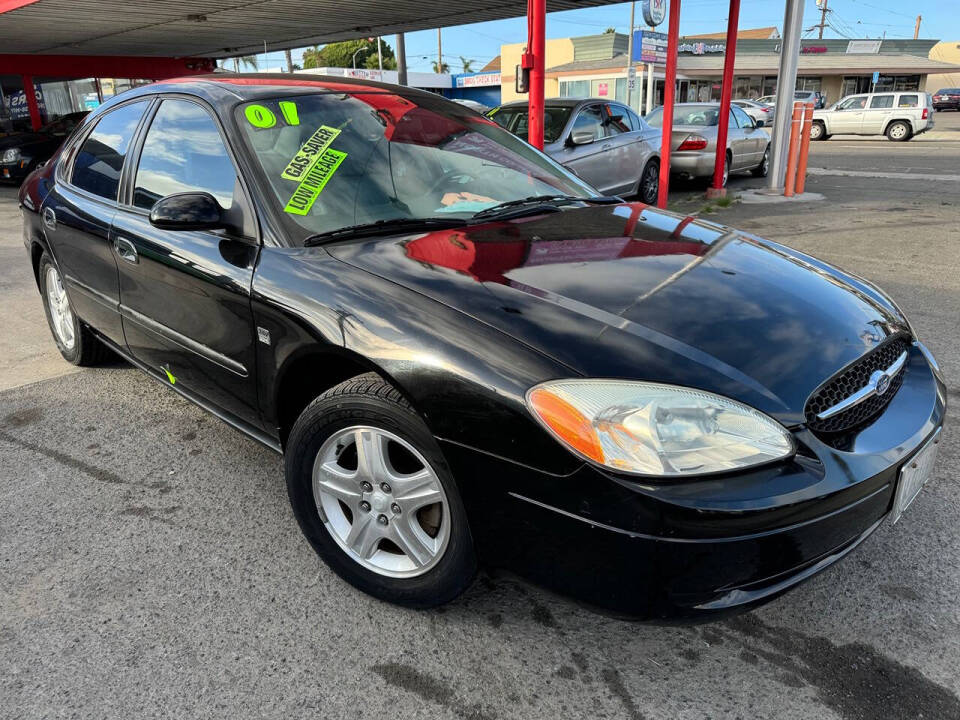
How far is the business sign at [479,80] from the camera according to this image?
2080 inches

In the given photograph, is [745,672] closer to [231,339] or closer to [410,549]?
[410,549]

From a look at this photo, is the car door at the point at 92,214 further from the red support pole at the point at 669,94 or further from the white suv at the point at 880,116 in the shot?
the white suv at the point at 880,116

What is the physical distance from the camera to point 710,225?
3057 millimetres

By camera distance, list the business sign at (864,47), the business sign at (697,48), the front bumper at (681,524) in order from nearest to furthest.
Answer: the front bumper at (681,524) < the business sign at (697,48) < the business sign at (864,47)

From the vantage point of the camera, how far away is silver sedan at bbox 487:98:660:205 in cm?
886

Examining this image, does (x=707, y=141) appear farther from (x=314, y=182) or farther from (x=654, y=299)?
(x=654, y=299)

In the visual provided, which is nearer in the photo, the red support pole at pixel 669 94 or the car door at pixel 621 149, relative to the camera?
the red support pole at pixel 669 94

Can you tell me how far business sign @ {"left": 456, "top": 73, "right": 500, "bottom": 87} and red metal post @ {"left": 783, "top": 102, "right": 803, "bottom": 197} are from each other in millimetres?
45008

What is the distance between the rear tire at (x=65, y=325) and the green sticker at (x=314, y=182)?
6.82 ft

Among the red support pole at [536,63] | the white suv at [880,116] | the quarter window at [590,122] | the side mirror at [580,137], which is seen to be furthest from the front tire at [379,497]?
the white suv at [880,116]

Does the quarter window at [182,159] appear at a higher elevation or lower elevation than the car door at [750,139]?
higher

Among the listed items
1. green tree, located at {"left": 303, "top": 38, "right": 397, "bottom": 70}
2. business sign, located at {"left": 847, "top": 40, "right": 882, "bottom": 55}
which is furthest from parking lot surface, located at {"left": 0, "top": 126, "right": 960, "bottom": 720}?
green tree, located at {"left": 303, "top": 38, "right": 397, "bottom": 70}

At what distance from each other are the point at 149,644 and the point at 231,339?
1.01 metres

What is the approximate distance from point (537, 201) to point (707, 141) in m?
9.82
